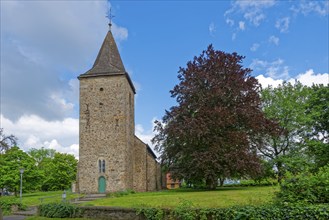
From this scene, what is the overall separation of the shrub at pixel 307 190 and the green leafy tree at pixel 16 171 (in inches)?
1289

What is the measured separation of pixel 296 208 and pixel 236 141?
17701 millimetres

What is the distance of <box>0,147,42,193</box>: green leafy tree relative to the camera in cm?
3650

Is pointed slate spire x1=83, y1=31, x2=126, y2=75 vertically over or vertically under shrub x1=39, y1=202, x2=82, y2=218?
over

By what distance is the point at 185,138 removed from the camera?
2755 centimetres

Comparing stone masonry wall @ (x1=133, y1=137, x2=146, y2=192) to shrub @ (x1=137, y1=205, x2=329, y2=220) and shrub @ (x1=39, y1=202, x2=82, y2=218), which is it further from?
shrub @ (x1=137, y1=205, x2=329, y2=220)

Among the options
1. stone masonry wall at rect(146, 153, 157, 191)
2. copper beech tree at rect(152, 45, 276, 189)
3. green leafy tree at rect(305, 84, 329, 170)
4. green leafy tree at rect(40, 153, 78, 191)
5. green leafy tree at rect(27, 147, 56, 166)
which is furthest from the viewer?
green leafy tree at rect(27, 147, 56, 166)

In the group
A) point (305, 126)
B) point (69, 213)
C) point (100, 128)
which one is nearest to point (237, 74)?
point (305, 126)

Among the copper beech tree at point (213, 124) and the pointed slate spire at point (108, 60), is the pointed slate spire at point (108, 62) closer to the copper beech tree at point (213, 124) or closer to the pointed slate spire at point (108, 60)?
the pointed slate spire at point (108, 60)

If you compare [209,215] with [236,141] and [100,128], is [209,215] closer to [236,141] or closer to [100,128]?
[236,141]

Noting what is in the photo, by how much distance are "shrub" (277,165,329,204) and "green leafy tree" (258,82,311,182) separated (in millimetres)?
26427

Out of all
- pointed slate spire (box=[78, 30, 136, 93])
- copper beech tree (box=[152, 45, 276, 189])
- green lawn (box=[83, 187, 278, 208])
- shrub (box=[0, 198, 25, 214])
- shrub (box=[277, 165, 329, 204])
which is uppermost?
pointed slate spire (box=[78, 30, 136, 93])

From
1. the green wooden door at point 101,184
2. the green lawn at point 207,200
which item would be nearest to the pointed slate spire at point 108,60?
the green wooden door at point 101,184

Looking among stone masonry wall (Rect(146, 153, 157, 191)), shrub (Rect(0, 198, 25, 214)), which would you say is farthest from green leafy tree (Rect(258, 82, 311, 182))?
shrub (Rect(0, 198, 25, 214))

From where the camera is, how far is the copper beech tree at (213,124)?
87.1 feet
